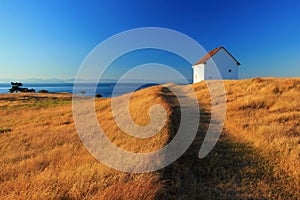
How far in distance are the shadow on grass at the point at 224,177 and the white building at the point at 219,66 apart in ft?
121

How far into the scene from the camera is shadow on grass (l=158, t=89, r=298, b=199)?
4.61 metres

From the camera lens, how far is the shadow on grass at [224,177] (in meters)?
4.61

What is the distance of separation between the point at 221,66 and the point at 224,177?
40.9m

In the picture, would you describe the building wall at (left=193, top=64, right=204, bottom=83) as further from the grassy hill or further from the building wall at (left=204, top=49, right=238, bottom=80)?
the grassy hill

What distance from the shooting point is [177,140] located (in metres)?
7.74

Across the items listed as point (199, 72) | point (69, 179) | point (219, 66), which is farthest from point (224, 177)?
point (199, 72)

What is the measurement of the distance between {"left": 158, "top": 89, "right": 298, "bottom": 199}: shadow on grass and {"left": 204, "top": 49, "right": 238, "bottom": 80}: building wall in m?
36.9

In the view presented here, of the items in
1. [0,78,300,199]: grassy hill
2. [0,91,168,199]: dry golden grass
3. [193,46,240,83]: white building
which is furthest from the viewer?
[193,46,240,83]: white building

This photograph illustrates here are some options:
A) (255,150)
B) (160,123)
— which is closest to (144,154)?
(160,123)

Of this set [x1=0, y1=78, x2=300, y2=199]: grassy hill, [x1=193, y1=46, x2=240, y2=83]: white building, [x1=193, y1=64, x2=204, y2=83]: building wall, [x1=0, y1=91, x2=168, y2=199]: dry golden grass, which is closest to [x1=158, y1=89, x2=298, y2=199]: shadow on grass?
[x1=0, y1=78, x2=300, y2=199]: grassy hill

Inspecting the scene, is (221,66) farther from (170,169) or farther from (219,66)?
(170,169)

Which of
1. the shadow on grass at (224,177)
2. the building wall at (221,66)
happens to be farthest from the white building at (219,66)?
the shadow on grass at (224,177)

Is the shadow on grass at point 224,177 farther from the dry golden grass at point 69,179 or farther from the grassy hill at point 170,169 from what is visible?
the dry golden grass at point 69,179

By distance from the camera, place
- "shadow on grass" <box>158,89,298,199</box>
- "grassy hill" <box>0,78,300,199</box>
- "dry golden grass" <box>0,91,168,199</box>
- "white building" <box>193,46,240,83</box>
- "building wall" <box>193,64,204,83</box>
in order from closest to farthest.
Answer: "dry golden grass" <box>0,91,168,199</box>
"grassy hill" <box>0,78,300,199</box>
"shadow on grass" <box>158,89,298,199</box>
"white building" <box>193,46,240,83</box>
"building wall" <box>193,64,204,83</box>
